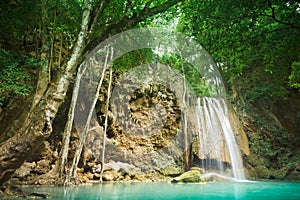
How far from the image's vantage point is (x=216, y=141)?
13062mm

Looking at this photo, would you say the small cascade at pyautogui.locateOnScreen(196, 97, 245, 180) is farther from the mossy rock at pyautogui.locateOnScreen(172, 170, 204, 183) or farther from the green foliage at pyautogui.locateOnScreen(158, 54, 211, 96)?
the green foliage at pyautogui.locateOnScreen(158, 54, 211, 96)

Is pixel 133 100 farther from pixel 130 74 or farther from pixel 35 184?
pixel 35 184

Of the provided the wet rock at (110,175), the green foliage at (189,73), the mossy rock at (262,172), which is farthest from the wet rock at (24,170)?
the mossy rock at (262,172)

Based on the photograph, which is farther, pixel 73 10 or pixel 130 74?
pixel 130 74

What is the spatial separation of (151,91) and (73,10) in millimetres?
8427

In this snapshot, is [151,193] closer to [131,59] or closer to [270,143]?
[131,59]

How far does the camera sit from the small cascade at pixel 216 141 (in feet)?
41.5

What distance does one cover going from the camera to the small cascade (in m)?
12.6

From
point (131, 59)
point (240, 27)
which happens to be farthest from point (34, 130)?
point (131, 59)

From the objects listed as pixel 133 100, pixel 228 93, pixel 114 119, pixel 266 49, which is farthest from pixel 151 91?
pixel 266 49

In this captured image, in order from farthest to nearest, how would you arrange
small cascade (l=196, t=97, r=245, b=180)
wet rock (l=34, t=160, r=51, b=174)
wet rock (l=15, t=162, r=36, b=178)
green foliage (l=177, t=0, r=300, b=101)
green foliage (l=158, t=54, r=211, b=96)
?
green foliage (l=158, t=54, r=211, b=96) < small cascade (l=196, t=97, r=245, b=180) < wet rock (l=34, t=160, r=51, b=174) < wet rock (l=15, t=162, r=36, b=178) < green foliage (l=177, t=0, r=300, b=101)

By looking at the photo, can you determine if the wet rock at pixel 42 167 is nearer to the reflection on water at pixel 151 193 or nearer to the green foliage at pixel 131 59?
the reflection on water at pixel 151 193

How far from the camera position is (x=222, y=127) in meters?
13.7

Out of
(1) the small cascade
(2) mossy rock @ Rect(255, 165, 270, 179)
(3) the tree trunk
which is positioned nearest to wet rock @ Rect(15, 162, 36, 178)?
(3) the tree trunk
